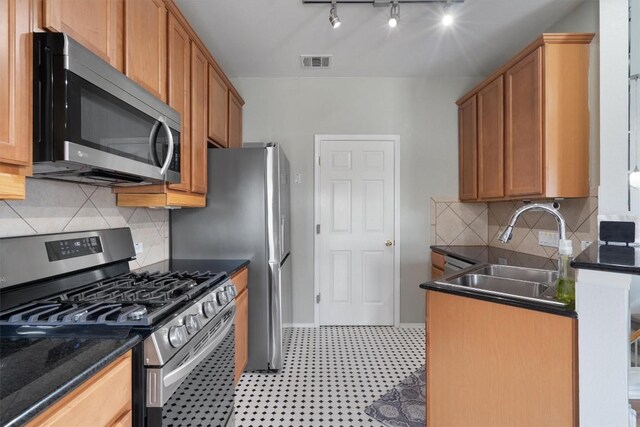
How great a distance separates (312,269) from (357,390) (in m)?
1.29

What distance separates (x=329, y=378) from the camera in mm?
2191

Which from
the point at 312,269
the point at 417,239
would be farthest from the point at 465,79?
the point at 312,269

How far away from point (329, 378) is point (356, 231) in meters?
1.43

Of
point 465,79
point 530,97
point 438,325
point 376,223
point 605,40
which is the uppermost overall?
point 465,79

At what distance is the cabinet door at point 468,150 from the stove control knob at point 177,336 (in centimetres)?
263

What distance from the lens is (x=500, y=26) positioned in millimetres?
2260

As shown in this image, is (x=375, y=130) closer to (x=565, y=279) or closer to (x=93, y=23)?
(x=565, y=279)

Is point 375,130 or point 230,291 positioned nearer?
point 230,291

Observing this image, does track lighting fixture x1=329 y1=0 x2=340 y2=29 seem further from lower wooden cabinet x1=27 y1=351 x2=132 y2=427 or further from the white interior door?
lower wooden cabinet x1=27 y1=351 x2=132 y2=427

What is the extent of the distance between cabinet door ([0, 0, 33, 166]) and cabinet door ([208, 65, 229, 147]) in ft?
4.42

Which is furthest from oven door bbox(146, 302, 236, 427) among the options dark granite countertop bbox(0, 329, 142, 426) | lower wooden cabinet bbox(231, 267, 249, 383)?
lower wooden cabinet bbox(231, 267, 249, 383)

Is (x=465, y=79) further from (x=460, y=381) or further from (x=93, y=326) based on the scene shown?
(x=93, y=326)

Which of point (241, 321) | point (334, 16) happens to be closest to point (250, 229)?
point (241, 321)

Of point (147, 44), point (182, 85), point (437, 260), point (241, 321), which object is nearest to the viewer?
point (147, 44)
